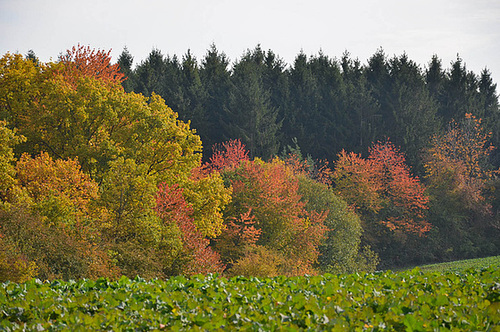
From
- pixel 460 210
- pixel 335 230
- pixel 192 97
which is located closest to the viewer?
pixel 335 230

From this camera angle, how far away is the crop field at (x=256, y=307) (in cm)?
482

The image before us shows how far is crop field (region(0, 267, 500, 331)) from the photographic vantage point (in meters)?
4.82

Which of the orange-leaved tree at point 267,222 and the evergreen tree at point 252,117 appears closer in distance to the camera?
the orange-leaved tree at point 267,222

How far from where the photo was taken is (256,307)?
18.6 feet

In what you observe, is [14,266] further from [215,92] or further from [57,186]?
[215,92]

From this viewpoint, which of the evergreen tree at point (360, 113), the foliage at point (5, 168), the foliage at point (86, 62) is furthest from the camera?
the evergreen tree at point (360, 113)

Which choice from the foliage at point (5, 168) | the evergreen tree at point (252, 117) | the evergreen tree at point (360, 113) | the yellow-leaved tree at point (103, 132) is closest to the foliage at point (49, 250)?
the foliage at point (5, 168)

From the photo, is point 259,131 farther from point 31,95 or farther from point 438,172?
point 31,95

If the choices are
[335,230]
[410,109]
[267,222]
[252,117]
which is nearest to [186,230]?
[267,222]

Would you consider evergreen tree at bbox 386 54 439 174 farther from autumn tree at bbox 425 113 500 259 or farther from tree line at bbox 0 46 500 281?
autumn tree at bbox 425 113 500 259

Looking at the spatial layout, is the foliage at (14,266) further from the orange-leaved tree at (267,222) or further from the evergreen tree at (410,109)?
the evergreen tree at (410,109)

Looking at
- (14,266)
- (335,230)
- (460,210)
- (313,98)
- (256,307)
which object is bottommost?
(14,266)

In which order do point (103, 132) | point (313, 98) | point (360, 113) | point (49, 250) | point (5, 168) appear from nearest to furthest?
point (49, 250), point (5, 168), point (103, 132), point (360, 113), point (313, 98)

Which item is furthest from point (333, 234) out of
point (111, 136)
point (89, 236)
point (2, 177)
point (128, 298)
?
point (128, 298)
